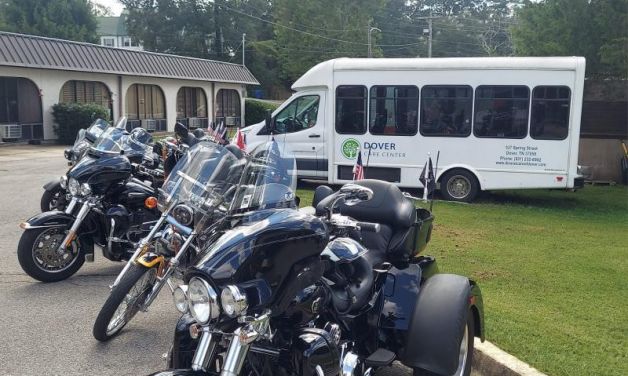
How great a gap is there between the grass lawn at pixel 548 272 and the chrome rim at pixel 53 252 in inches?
159

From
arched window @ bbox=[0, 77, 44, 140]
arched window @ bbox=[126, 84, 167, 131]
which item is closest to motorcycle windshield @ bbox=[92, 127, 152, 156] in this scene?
arched window @ bbox=[0, 77, 44, 140]

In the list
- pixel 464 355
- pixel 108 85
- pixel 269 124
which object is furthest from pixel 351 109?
pixel 108 85

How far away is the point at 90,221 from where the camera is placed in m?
6.48

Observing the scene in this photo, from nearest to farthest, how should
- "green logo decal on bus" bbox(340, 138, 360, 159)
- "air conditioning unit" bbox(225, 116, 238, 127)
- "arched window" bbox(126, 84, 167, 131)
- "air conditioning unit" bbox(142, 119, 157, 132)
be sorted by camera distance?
"green logo decal on bus" bbox(340, 138, 360, 159) < "arched window" bbox(126, 84, 167, 131) < "air conditioning unit" bbox(142, 119, 157, 132) < "air conditioning unit" bbox(225, 116, 238, 127)

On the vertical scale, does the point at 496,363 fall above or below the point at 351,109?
below

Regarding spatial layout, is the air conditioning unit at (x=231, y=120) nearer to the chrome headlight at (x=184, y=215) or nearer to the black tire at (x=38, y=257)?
the black tire at (x=38, y=257)

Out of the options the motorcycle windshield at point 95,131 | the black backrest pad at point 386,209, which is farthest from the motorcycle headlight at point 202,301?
the motorcycle windshield at point 95,131

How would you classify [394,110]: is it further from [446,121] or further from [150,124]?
[150,124]

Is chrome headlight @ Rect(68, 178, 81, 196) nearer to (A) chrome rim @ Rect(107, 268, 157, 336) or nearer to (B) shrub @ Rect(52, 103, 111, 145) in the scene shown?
(A) chrome rim @ Rect(107, 268, 157, 336)

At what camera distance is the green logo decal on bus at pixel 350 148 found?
537 inches

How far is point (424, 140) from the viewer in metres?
13.3

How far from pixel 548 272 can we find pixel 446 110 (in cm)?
666

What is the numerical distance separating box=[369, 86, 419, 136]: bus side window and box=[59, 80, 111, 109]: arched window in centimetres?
1868

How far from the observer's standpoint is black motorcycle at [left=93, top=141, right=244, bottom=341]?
148 inches
